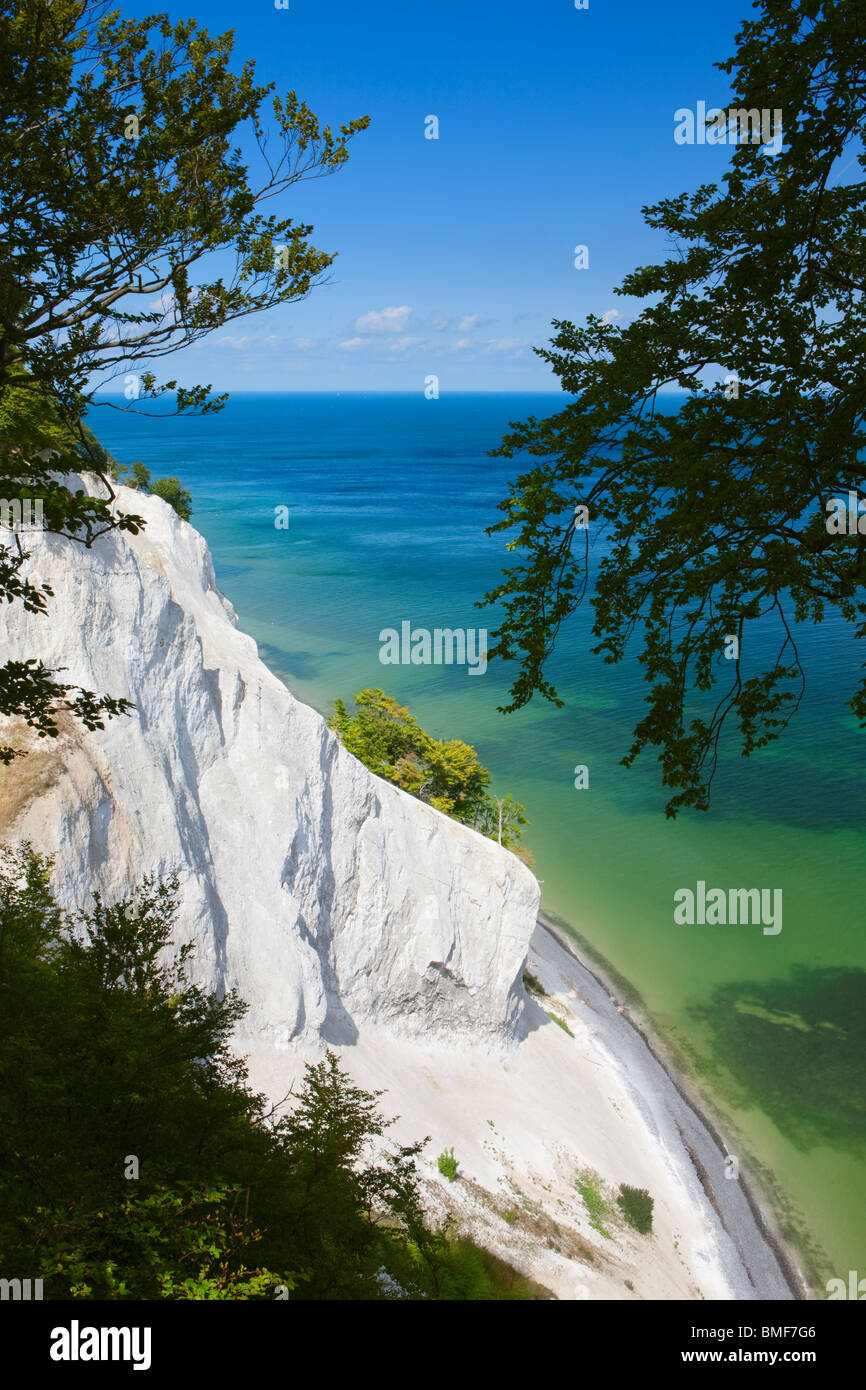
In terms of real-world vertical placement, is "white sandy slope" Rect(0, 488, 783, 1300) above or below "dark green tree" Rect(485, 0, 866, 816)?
below

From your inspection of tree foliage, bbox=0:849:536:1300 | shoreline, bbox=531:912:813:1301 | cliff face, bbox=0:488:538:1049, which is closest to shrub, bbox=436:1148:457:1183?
cliff face, bbox=0:488:538:1049

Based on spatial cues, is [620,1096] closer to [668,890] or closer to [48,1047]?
[668,890]

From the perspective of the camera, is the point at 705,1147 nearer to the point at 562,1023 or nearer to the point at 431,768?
the point at 562,1023

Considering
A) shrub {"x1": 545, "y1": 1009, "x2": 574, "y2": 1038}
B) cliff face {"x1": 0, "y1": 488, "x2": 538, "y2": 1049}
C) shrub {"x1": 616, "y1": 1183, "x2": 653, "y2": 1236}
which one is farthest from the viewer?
shrub {"x1": 545, "y1": 1009, "x2": 574, "y2": 1038}

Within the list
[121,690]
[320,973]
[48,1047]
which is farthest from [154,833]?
[48,1047]

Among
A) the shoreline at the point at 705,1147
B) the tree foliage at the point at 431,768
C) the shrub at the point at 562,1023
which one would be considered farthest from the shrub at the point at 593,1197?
the tree foliage at the point at 431,768

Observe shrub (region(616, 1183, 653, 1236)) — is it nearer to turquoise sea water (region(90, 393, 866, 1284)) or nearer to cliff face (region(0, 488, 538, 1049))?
turquoise sea water (region(90, 393, 866, 1284))
